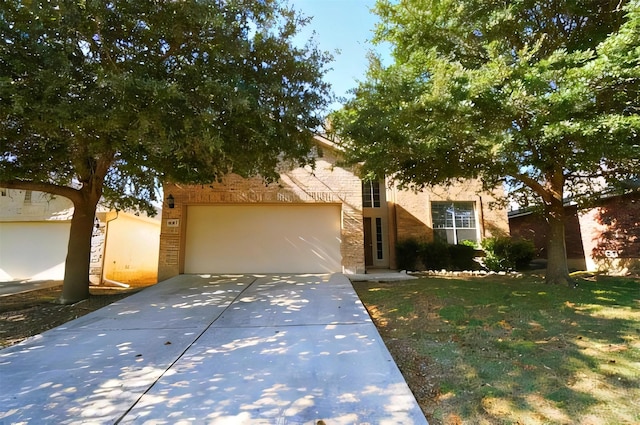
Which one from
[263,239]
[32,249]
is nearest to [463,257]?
[263,239]

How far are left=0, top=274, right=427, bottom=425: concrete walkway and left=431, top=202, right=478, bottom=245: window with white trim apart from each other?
7710mm

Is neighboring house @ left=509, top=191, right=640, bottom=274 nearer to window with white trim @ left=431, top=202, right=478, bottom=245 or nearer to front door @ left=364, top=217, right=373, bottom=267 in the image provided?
window with white trim @ left=431, top=202, right=478, bottom=245

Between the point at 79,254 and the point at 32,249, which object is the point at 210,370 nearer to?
the point at 79,254

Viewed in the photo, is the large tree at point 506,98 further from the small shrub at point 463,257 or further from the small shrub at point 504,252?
the small shrub at point 463,257

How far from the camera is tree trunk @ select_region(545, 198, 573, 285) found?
7777 millimetres

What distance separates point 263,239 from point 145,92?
6.27 meters

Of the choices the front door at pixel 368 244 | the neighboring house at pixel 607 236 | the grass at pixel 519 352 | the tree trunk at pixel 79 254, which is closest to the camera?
the grass at pixel 519 352

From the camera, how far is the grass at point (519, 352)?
2.88 metres

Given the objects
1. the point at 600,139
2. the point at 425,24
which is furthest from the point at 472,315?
the point at 425,24

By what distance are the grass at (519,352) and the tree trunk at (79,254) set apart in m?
6.48

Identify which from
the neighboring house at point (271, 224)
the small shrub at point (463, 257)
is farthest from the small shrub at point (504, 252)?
the neighboring house at point (271, 224)

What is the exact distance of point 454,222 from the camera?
1300cm

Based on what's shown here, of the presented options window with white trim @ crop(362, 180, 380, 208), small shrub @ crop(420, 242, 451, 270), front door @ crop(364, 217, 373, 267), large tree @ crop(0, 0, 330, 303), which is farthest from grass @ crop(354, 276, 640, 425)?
window with white trim @ crop(362, 180, 380, 208)

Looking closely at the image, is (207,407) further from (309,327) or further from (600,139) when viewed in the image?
(600,139)
